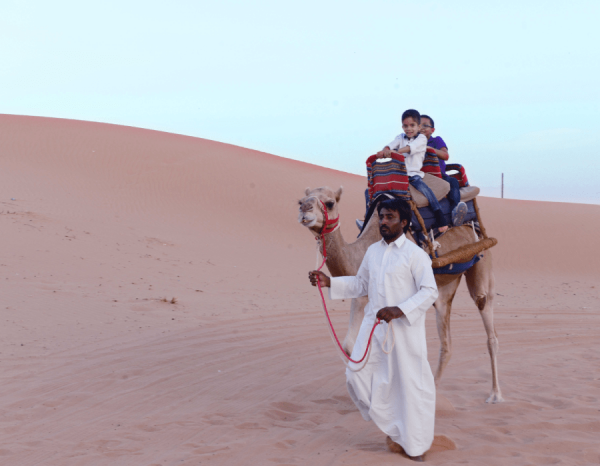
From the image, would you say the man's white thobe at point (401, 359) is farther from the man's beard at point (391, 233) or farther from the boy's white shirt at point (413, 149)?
the boy's white shirt at point (413, 149)

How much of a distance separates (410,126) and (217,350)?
4.68 meters

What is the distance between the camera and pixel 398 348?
4.29 metres

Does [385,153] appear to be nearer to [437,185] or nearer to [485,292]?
[437,185]

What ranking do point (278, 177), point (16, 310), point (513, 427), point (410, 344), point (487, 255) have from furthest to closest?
point (278, 177) < point (16, 310) < point (487, 255) < point (513, 427) < point (410, 344)

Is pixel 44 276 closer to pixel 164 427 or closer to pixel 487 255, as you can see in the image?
pixel 164 427

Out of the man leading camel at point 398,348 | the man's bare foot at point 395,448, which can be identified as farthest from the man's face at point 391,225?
the man's bare foot at point 395,448

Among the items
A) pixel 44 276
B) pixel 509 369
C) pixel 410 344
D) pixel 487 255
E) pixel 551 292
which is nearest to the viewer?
pixel 410 344

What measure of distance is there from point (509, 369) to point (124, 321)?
21.2ft

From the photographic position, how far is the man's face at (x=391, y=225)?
438cm

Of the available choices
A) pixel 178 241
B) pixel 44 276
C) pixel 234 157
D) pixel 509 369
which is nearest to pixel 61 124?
pixel 234 157

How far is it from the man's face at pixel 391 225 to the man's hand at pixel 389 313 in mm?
562

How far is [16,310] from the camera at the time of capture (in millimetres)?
9820

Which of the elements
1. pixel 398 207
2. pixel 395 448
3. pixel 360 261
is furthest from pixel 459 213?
pixel 395 448

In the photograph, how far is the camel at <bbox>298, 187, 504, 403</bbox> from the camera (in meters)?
5.49
